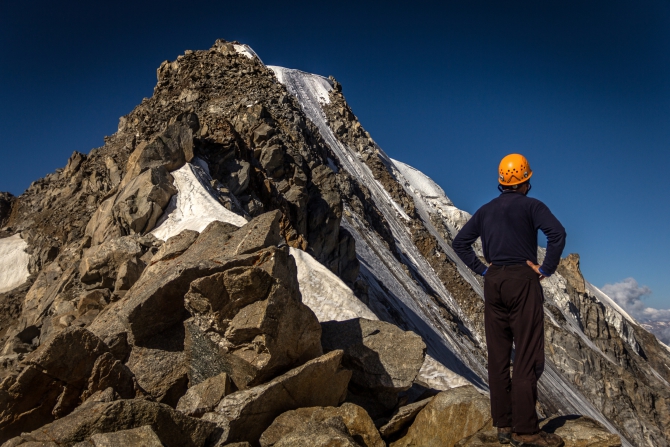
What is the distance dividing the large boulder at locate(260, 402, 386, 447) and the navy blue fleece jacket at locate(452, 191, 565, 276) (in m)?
1.88

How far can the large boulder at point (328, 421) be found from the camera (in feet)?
16.5

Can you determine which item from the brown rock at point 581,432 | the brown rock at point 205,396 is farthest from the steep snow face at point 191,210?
the brown rock at point 581,432

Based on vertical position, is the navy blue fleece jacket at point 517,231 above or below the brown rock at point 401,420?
above

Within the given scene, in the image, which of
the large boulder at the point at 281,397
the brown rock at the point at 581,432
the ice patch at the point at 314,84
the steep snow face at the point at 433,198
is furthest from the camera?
the steep snow face at the point at 433,198

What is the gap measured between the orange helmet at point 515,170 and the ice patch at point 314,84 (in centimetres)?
5718

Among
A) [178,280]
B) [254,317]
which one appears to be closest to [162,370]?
[178,280]

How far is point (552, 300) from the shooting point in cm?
5484

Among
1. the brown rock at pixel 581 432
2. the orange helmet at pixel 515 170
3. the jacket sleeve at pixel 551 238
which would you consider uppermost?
the orange helmet at pixel 515 170

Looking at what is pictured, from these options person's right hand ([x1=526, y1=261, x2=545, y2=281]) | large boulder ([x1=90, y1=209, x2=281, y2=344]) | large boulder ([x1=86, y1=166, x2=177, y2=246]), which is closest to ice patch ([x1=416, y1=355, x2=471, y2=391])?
large boulder ([x1=90, y1=209, x2=281, y2=344])

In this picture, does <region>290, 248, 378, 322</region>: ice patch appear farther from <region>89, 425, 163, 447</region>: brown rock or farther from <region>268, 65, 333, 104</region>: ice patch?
<region>268, 65, 333, 104</region>: ice patch

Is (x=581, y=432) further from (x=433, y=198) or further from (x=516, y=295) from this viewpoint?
(x=433, y=198)

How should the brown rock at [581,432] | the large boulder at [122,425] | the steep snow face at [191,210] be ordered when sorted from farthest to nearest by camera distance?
the steep snow face at [191,210]
the brown rock at [581,432]
the large boulder at [122,425]

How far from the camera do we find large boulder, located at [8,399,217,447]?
421 cm

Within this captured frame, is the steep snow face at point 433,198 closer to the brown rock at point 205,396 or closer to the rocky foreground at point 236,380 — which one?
the rocky foreground at point 236,380
